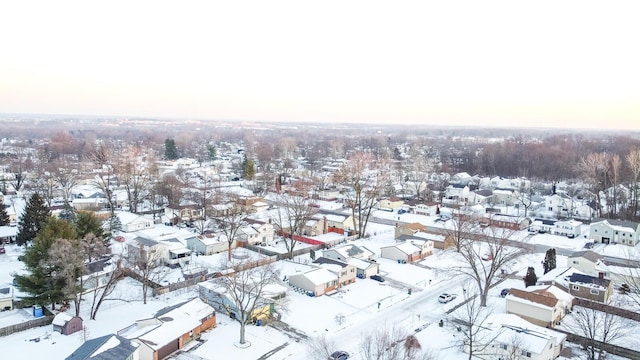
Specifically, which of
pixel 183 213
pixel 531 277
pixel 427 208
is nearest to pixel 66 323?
pixel 183 213

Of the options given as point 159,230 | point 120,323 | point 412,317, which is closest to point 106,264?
point 120,323

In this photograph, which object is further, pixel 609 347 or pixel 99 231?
pixel 99 231

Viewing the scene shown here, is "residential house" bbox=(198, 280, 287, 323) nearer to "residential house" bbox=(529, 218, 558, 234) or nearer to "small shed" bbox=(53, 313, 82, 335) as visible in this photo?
"small shed" bbox=(53, 313, 82, 335)

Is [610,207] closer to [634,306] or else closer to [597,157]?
[597,157]

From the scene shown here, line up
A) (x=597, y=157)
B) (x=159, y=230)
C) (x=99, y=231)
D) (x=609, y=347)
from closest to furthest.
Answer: (x=609, y=347), (x=99, y=231), (x=159, y=230), (x=597, y=157)

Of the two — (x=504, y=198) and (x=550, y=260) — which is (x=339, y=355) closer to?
(x=550, y=260)

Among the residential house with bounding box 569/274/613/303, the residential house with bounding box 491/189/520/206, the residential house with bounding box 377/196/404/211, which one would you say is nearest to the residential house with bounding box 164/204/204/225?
the residential house with bounding box 377/196/404/211

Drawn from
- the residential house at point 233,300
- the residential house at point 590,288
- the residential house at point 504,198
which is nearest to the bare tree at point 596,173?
the residential house at point 504,198
